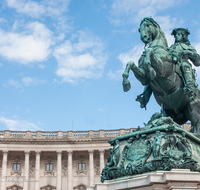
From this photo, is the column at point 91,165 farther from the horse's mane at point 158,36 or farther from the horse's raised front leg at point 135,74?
the horse's raised front leg at point 135,74

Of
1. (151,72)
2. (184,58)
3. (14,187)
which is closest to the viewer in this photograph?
(151,72)

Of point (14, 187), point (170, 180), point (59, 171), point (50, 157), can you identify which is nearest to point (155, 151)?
point (170, 180)

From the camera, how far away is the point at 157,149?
22.9 ft

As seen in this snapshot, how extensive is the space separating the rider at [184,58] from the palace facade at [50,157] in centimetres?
4883

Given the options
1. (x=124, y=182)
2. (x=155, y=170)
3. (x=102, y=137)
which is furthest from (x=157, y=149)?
(x=102, y=137)

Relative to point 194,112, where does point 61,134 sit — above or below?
above

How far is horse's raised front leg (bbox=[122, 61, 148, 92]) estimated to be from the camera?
26.3ft

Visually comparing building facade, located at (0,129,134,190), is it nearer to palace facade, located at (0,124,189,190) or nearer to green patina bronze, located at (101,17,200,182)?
palace facade, located at (0,124,189,190)

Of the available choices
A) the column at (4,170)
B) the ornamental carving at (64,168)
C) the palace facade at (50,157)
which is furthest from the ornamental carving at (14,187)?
the ornamental carving at (64,168)

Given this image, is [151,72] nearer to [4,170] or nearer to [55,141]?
[55,141]

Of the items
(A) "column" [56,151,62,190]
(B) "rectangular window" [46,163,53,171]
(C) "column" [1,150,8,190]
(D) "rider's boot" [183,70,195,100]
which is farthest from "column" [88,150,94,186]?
(D) "rider's boot" [183,70,195,100]

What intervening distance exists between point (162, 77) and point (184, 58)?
40.6 inches

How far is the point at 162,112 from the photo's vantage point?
9.11 metres

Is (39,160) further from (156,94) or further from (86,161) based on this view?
(156,94)
